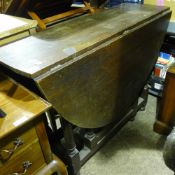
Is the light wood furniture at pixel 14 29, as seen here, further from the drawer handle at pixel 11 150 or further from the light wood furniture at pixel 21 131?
the drawer handle at pixel 11 150

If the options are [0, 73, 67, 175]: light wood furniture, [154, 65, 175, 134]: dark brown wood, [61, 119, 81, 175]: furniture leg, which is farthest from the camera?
[154, 65, 175, 134]: dark brown wood

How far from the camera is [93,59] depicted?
1.02 metres

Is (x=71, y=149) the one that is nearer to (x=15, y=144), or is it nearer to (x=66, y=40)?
(x=15, y=144)

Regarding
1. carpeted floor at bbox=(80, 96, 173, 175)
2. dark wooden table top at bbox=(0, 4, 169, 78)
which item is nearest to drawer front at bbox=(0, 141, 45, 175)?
dark wooden table top at bbox=(0, 4, 169, 78)

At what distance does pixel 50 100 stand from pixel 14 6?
3.11 ft

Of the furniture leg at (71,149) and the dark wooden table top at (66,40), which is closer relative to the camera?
the dark wooden table top at (66,40)

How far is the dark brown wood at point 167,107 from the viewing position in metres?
1.42

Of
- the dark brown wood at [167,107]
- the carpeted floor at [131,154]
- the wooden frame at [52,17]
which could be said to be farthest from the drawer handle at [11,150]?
the dark brown wood at [167,107]

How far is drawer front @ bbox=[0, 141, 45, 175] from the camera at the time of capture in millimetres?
848

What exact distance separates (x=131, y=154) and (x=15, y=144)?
3.23ft

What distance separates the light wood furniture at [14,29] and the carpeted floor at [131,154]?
1.00m

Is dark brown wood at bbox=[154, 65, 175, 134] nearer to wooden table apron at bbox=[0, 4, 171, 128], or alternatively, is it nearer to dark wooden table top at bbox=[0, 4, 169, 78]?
wooden table apron at bbox=[0, 4, 171, 128]

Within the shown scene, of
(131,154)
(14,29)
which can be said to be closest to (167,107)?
(131,154)

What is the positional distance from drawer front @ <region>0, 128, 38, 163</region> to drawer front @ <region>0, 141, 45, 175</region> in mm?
27
